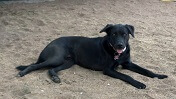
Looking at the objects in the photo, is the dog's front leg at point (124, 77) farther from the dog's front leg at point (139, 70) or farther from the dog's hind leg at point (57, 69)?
the dog's hind leg at point (57, 69)

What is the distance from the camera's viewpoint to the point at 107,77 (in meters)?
5.22

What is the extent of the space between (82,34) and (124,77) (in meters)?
2.38

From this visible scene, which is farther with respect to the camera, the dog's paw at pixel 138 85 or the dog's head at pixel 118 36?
the dog's head at pixel 118 36

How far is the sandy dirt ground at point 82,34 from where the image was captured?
4.72 m

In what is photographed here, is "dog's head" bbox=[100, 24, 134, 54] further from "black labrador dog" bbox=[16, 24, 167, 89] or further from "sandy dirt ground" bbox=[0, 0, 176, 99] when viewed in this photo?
"sandy dirt ground" bbox=[0, 0, 176, 99]

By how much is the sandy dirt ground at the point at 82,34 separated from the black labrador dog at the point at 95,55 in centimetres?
10

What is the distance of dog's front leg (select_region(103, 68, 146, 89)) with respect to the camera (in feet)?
15.9

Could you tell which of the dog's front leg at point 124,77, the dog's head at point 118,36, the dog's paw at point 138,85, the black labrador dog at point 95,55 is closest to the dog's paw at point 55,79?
the black labrador dog at point 95,55

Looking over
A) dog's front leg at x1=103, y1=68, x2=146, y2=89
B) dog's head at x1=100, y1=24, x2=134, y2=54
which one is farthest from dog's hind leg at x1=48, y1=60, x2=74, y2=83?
dog's head at x1=100, y1=24, x2=134, y2=54

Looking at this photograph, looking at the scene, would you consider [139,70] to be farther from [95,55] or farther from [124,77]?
[95,55]

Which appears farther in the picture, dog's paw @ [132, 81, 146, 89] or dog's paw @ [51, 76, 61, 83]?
dog's paw @ [51, 76, 61, 83]

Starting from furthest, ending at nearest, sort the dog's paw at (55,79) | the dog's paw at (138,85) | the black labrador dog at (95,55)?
the black labrador dog at (95,55), the dog's paw at (55,79), the dog's paw at (138,85)

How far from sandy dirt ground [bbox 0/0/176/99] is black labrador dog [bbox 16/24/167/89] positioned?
0.33 feet

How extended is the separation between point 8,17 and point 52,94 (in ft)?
13.6
